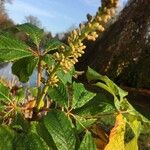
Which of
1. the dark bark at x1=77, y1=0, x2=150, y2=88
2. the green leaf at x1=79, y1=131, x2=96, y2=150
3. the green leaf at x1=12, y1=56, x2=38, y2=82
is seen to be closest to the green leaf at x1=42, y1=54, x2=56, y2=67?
the green leaf at x1=12, y1=56, x2=38, y2=82

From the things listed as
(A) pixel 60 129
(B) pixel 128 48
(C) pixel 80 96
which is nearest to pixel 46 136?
(A) pixel 60 129

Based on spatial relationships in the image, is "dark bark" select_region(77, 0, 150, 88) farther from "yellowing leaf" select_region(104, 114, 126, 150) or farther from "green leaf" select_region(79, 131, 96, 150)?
"green leaf" select_region(79, 131, 96, 150)

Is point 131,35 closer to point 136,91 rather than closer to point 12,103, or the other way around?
point 136,91

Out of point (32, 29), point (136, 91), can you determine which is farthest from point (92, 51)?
point (32, 29)

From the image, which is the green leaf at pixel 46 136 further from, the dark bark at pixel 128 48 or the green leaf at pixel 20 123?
the dark bark at pixel 128 48

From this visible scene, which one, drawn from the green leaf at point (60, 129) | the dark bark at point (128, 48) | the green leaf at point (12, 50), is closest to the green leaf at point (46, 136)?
the green leaf at point (60, 129)

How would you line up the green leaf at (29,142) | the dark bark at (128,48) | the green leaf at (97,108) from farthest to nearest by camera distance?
the dark bark at (128,48), the green leaf at (97,108), the green leaf at (29,142)
